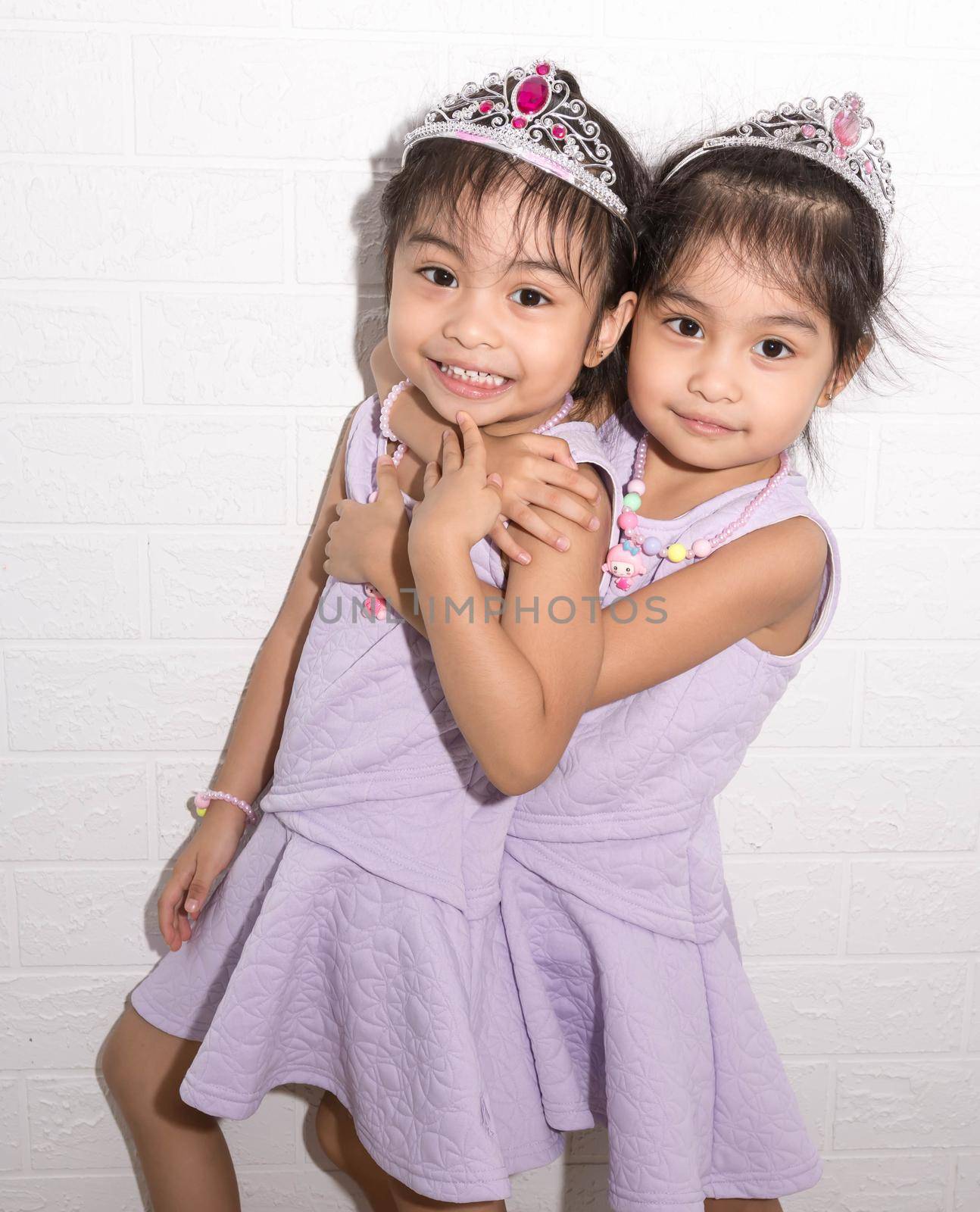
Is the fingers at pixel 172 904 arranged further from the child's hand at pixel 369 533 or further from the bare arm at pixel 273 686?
the child's hand at pixel 369 533

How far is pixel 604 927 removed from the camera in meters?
1.13

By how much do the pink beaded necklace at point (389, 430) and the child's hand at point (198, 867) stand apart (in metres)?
0.32

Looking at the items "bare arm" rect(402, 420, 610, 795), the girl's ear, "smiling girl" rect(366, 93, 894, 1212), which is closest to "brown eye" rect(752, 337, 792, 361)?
"smiling girl" rect(366, 93, 894, 1212)

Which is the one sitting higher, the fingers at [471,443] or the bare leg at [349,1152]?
the fingers at [471,443]

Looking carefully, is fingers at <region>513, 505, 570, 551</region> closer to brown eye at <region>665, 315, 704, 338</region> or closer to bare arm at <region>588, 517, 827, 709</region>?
bare arm at <region>588, 517, 827, 709</region>

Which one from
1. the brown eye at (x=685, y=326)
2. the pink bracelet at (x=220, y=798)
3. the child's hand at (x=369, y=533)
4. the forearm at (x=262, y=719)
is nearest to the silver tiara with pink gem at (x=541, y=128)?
the brown eye at (x=685, y=326)

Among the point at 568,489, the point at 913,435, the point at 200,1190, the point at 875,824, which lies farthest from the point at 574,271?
the point at 200,1190

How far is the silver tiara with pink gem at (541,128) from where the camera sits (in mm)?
1021

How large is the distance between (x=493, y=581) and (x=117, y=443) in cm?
50

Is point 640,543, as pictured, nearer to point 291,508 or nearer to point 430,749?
point 430,749

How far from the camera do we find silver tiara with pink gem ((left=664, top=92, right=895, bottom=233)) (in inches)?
41.8

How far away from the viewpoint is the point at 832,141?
1064mm

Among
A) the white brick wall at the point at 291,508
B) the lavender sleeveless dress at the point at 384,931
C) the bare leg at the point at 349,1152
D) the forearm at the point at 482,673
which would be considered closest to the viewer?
the forearm at the point at 482,673

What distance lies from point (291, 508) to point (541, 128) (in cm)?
51
